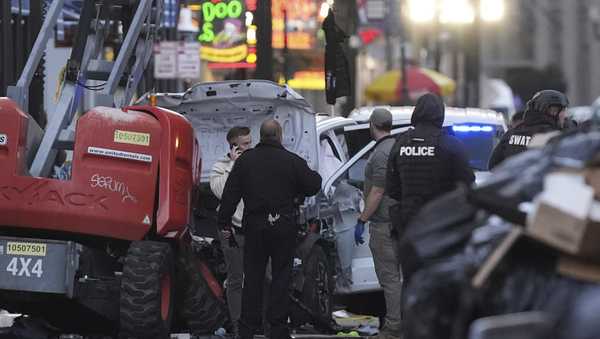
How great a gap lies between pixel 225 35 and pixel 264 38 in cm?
827

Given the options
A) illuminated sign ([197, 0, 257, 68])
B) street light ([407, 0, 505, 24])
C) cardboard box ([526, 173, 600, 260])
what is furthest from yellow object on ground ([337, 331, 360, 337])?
street light ([407, 0, 505, 24])

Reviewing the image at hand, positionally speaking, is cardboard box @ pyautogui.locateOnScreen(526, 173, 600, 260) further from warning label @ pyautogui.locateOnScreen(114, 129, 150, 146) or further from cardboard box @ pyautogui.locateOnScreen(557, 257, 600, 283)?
warning label @ pyautogui.locateOnScreen(114, 129, 150, 146)

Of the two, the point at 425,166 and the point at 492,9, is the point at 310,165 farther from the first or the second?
the point at 492,9

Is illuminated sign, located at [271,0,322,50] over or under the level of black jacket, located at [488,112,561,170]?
under

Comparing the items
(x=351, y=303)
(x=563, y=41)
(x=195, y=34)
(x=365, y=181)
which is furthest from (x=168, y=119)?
(x=563, y=41)

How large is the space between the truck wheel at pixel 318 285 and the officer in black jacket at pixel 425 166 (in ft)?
6.94

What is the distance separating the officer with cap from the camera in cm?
1457

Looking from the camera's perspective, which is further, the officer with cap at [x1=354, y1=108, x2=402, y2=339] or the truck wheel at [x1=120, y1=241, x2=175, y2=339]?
the officer with cap at [x1=354, y1=108, x2=402, y2=339]

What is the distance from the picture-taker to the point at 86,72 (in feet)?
47.4

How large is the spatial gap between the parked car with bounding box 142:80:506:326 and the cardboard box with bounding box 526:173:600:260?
8156 millimetres

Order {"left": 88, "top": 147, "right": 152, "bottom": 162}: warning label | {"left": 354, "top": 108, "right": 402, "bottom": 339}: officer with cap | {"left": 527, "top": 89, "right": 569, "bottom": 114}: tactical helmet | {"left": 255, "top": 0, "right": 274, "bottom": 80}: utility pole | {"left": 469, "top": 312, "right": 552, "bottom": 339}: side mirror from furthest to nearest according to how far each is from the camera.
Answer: {"left": 255, "top": 0, "right": 274, "bottom": 80}: utility pole
{"left": 354, "top": 108, "right": 402, "bottom": 339}: officer with cap
{"left": 527, "top": 89, "right": 569, "bottom": 114}: tactical helmet
{"left": 88, "top": 147, "right": 152, "bottom": 162}: warning label
{"left": 469, "top": 312, "right": 552, "bottom": 339}: side mirror

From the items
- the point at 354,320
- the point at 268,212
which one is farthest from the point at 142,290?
the point at 354,320

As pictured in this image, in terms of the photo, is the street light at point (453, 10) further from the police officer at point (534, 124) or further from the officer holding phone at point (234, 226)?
the police officer at point (534, 124)

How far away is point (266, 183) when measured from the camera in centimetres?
1387
